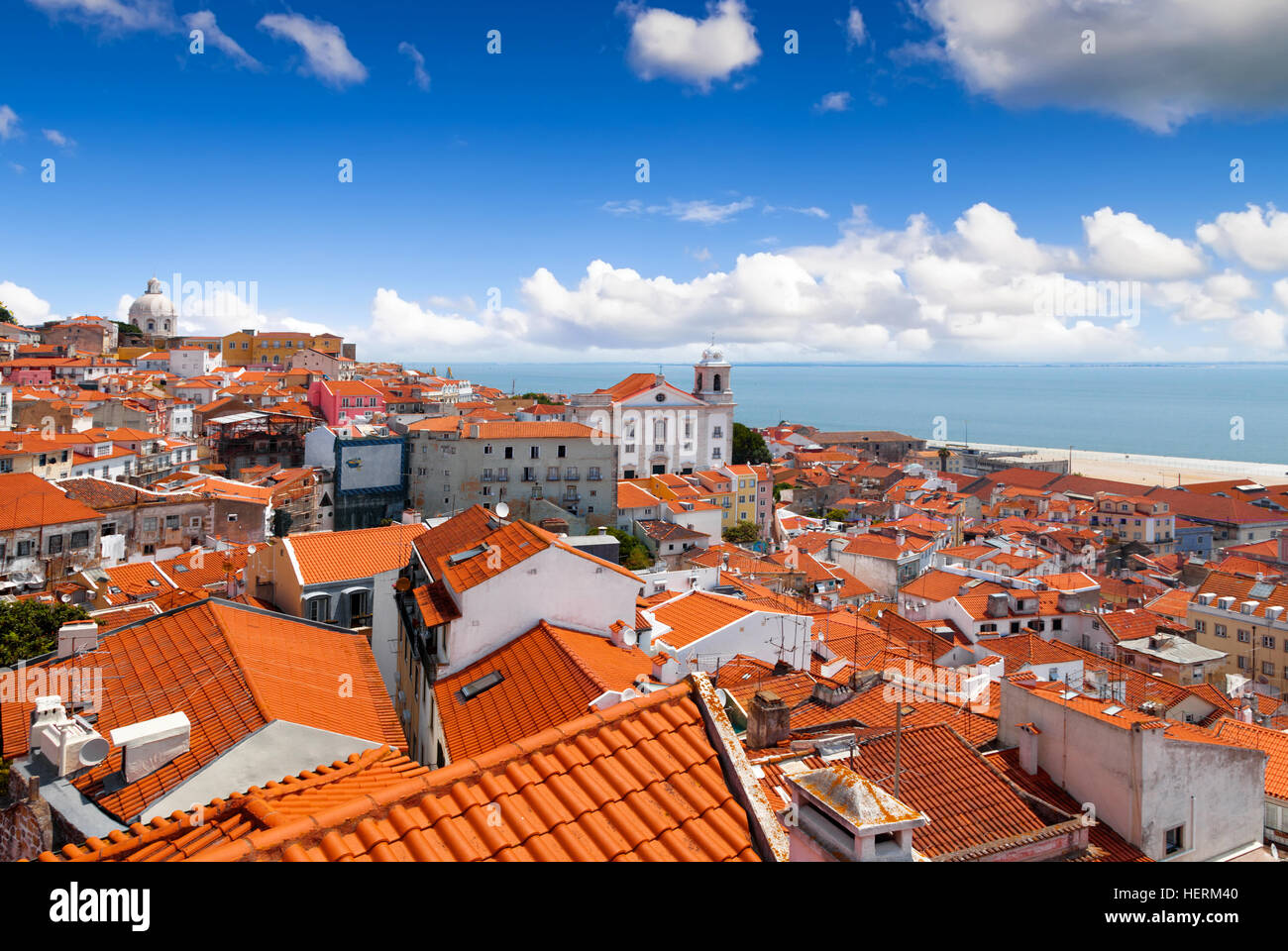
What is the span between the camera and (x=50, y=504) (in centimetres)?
2378

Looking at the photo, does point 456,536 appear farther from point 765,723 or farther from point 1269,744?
point 1269,744

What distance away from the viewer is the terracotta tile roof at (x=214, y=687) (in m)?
6.82

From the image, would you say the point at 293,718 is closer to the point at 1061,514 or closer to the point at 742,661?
the point at 742,661

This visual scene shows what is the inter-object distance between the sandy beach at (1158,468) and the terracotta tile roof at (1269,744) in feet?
231

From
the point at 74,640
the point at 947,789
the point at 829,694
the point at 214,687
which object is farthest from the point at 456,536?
the point at 947,789

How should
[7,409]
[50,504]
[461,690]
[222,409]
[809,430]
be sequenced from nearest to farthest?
[461,690]
[50,504]
[7,409]
[222,409]
[809,430]

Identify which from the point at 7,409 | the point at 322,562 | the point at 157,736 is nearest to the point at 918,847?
the point at 157,736

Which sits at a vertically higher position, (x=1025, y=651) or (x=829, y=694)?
(x=829, y=694)

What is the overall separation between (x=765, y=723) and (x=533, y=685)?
2.30 meters

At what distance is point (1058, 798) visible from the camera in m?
8.38

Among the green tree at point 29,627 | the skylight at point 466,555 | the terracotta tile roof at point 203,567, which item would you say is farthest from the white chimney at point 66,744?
the terracotta tile roof at point 203,567

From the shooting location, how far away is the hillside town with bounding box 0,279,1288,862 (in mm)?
3363
